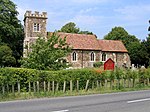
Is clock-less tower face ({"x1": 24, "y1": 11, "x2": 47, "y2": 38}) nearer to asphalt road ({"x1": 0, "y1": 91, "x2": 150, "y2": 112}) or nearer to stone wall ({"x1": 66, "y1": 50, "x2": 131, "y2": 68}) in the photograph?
stone wall ({"x1": 66, "y1": 50, "x2": 131, "y2": 68})

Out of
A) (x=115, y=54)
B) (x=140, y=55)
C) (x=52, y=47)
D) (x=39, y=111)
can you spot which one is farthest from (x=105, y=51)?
(x=39, y=111)

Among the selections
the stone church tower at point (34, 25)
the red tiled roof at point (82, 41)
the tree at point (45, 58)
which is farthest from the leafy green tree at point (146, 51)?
the tree at point (45, 58)

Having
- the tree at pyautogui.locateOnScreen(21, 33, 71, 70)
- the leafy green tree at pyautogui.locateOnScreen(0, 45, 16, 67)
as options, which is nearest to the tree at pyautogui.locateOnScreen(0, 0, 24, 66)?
the leafy green tree at pyautogui.locateOnScreen(0, 45, 16, 67)

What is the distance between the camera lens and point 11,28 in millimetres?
66062

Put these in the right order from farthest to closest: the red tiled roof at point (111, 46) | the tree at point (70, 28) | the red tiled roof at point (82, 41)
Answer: the tree at point (70, 28) → the red tiled roof at point (111, 46) → the red tiled roof at point (82, 41)

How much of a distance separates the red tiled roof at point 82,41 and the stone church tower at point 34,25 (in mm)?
4856

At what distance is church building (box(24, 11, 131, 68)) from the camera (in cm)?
6451

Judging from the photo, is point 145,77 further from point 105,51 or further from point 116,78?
point 105,51

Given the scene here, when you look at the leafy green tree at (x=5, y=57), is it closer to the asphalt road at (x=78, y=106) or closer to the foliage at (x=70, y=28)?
the foliage at (x=70, y=28)

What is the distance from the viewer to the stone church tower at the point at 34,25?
64188mm

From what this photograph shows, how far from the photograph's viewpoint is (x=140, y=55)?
8081 centimetres

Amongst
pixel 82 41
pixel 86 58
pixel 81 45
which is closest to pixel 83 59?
pixel 86 58

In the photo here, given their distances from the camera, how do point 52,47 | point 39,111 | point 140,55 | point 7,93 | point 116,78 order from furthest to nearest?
1. point 140,55
2. point 52,47
3. point 116,78
4. point 7,93
5. point 39,111

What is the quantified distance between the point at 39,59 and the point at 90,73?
25.9 feet
